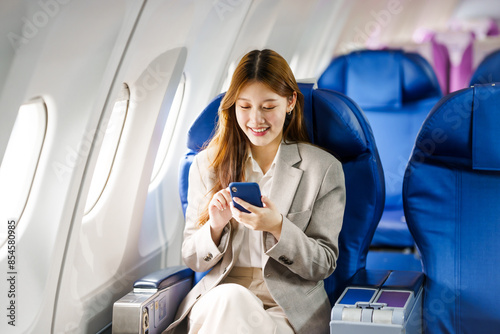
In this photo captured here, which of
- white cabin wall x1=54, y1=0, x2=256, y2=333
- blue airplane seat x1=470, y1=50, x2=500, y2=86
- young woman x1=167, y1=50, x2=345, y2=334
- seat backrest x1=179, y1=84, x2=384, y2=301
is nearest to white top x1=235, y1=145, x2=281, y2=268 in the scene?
young woman x1=167, y1=50, x2=345, y2=334

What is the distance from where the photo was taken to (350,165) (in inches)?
106

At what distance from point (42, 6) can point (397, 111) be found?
2.86 m

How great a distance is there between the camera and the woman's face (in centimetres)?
252

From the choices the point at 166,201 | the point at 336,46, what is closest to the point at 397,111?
the point at 166,201

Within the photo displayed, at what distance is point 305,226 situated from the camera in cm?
249

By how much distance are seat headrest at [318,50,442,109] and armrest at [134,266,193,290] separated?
6.99 feet

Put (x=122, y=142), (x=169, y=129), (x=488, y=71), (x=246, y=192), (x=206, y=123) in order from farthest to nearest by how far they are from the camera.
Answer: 1. (x=488, y=71)
2. (x=169, y=129)
3. (x=122, y=142)
4. (x=206, y=123)
5. (x=246, y=192)

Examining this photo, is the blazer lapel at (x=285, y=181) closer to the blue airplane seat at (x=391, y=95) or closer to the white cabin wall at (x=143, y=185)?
the white cabin wall at (x=143, y=185)

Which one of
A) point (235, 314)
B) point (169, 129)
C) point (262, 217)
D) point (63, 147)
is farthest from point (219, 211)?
point (169, 129)

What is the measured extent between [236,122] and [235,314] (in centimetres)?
81

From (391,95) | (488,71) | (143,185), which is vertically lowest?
(143,185)

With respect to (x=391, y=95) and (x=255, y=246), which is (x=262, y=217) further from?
(x=391, y=95)

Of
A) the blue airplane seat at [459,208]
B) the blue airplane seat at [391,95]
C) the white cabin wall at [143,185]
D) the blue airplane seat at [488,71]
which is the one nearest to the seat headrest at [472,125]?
the blue airplane seat at [459,208]

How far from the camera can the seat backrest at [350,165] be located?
263cm
